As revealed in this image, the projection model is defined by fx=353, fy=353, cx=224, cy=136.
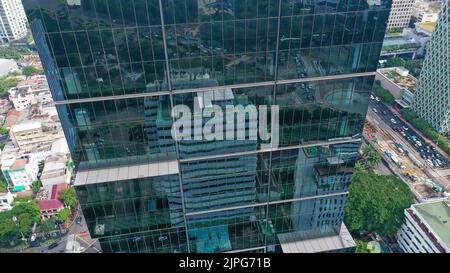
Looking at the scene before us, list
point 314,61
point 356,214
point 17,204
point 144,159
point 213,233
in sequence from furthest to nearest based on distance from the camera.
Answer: point 17,204, point 356,214, point 213,233, point 144,159, point 314,61

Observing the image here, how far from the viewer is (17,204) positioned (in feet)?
249

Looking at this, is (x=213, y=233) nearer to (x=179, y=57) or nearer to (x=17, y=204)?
(x=179, y=57)

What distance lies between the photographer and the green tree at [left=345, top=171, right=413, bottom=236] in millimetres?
62875

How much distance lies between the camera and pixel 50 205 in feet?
248

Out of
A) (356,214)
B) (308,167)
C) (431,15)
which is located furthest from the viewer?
(431,15)

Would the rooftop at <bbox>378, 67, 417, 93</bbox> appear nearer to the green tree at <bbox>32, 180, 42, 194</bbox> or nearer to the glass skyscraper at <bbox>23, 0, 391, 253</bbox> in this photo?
the glass skyscraper at <bbox>23, 0, 391, 253</bbox>

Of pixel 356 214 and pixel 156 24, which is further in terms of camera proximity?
pixel 356 214

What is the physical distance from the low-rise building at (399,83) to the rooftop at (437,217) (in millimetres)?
51580

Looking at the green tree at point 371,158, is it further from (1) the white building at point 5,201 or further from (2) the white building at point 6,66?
(2) the white building at point 6,66

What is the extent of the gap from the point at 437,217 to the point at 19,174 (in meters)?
85.6

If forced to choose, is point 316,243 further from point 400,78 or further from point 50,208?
point 400,78

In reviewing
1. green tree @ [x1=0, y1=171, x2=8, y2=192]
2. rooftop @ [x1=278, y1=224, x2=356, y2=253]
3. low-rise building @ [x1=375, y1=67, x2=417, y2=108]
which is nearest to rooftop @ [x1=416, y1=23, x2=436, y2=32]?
low-rise building @ [x1=375, y1=67, x2=417, y2=108]
